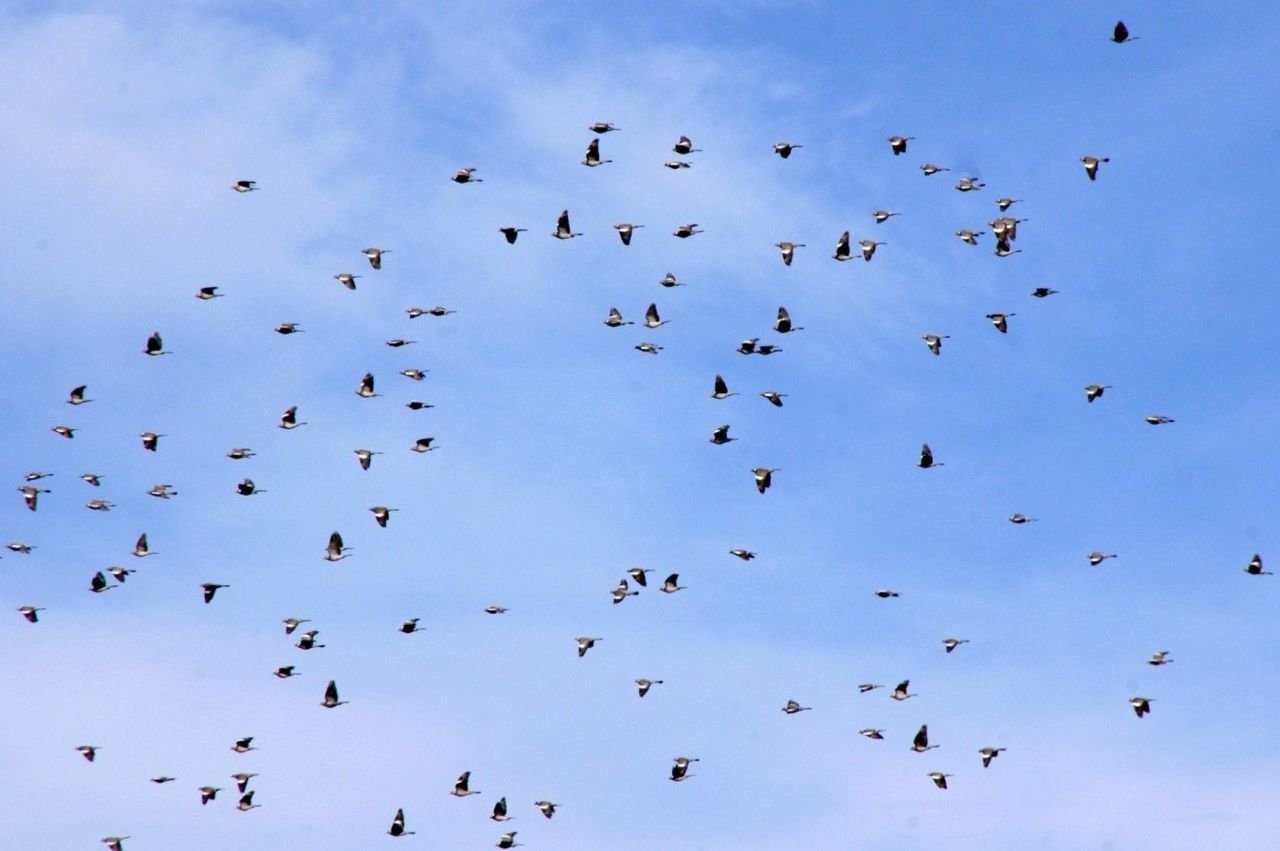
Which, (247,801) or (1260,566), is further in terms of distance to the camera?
(247,801)

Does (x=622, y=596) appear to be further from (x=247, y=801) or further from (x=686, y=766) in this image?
(x=247, y=801)

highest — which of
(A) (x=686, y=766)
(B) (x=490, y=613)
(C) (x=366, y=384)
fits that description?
(C) (x=366, y=384)

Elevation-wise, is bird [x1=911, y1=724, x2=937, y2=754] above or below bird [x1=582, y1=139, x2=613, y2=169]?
below

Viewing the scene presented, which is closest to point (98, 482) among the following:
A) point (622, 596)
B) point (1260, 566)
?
point (622, 596)

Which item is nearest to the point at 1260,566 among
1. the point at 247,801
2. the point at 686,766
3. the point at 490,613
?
the point at 686,766

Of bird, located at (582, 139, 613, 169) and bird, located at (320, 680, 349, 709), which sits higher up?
bird, located at (582, 139, 613, 169)

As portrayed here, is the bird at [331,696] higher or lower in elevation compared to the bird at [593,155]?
lower

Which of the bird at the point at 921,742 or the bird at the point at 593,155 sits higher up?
the bird at the point at 593,155

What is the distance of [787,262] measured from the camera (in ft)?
450

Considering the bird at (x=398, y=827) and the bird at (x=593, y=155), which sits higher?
the bird at (x=593, y=155)

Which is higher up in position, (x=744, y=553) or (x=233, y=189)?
(x=233, y=189)

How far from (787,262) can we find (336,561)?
2880 cm

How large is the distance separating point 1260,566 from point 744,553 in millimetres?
27106

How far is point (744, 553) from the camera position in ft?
454
